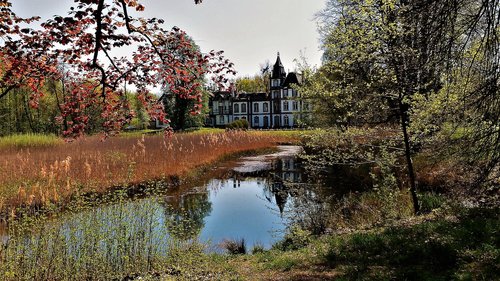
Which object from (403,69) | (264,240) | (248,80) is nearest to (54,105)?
(264,240)

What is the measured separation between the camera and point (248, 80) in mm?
84438

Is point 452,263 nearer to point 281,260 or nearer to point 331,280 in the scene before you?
point 331,280

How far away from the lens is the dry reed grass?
336 inches

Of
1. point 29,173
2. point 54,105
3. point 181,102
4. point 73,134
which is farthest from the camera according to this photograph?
point 181,102

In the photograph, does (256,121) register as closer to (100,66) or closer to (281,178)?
(281,178)

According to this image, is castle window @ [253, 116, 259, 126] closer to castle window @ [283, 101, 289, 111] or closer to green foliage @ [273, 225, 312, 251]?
castle window @ [283, 101, 289, 111]

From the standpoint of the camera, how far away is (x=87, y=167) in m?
10.1

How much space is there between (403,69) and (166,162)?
10.9 meters

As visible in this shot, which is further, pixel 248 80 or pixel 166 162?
pixel 248 80

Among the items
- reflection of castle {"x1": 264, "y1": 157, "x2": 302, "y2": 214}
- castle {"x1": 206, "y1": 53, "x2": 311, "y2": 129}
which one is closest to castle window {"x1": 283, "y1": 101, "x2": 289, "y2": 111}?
castle {"x1": 206, "y1": 53, "x2": 311, "y2": 129}

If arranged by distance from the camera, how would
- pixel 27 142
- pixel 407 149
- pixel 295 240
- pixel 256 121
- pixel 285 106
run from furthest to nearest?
pixel 256 121 < pixel 285 106 < pixel 27 142 < pixel 407 149 < pixel 295 240

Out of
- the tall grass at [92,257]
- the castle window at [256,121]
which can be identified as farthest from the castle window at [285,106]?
the tall grass at [92,257]

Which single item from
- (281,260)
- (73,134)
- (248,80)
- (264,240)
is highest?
(248,80)

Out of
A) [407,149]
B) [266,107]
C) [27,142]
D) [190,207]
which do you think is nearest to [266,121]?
[266,107]
